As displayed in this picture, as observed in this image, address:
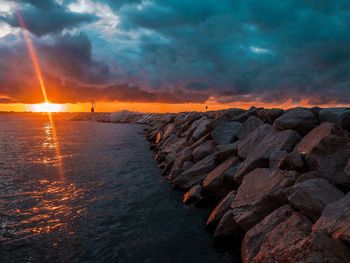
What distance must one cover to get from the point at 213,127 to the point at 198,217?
241 inches

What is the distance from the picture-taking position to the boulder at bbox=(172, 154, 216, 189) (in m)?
11.1

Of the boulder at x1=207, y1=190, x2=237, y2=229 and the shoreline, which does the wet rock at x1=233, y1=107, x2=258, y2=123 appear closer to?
the shoreline

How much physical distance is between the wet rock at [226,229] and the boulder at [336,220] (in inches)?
94.6


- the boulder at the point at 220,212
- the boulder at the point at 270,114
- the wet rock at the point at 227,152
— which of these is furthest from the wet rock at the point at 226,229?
the boulder at the point at 270,114

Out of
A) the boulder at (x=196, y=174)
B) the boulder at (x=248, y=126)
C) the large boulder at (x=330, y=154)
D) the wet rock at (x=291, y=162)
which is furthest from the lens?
the boulder at (x=248, y=126)

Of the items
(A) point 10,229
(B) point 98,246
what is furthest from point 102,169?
(B) point 98,246

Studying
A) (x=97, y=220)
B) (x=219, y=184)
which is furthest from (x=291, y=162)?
(x=97, y=220)

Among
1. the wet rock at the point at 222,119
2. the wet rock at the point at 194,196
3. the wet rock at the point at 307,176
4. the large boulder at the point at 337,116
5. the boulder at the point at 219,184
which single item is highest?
the large boulder at the point at 337,116

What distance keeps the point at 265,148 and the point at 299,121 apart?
1300 mm

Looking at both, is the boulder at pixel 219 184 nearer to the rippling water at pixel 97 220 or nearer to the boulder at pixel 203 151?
the rippling water at pixel 97 220

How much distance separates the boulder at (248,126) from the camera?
1210cm

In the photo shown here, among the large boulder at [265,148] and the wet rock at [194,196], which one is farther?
the wet rock at [194,196]

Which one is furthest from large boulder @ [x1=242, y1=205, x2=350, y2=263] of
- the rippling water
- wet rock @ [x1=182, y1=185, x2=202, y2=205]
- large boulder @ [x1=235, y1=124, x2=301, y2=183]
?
wet rock @ [x1=182, y1=185, x2=202, y2=205]

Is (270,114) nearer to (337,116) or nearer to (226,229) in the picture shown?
(337,116)
